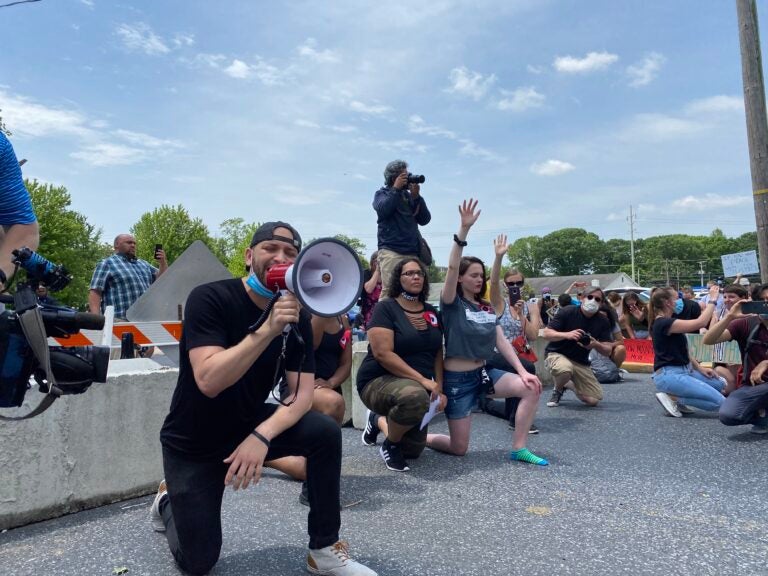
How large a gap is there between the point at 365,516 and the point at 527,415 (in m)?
1.85

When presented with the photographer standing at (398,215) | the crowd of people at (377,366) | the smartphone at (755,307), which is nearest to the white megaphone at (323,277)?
the crowd of people at (377,366)

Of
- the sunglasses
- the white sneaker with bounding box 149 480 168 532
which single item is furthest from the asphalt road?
the sunglasses

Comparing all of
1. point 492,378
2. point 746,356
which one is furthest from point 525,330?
point 746,356

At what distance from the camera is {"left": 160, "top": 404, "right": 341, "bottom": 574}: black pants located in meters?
2.79

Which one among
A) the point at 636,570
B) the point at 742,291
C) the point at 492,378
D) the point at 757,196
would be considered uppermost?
the point at 757,196

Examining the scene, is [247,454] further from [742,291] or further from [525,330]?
[742,291]

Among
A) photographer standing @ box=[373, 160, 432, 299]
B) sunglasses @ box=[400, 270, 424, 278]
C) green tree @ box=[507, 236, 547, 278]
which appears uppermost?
green tree @ box=[507, 236, 547, 278]

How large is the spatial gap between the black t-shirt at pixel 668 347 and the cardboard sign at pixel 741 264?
9.46 feet

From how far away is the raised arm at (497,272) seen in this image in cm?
519

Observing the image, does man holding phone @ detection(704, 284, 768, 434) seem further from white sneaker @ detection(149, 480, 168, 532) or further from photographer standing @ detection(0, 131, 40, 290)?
photographer standing @ detection(0, 131, 40, 290)

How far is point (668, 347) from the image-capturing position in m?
6.73

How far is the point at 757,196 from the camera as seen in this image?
8078 millimetres

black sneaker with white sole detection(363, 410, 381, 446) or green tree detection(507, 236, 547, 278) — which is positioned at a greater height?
green tree detection(507, 236, 547, 278)

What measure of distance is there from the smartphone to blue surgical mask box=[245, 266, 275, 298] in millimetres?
5069
